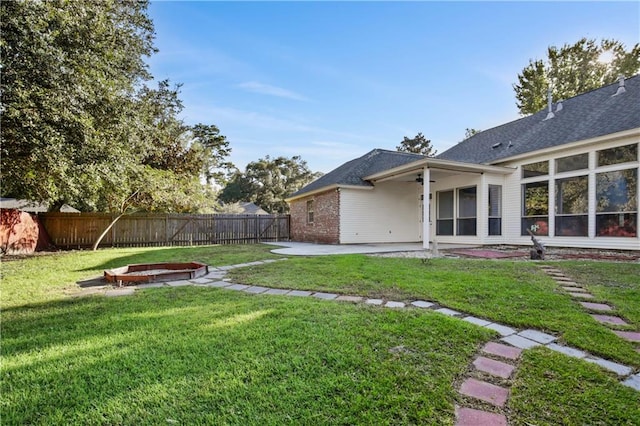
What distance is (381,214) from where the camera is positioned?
508 inches

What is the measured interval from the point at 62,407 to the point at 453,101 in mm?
15285

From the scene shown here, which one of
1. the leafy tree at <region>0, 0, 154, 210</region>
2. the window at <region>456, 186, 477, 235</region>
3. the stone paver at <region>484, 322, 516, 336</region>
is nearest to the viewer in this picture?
the stone paver at <region>484, 322, 516, 336</region>

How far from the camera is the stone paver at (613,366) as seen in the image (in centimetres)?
214

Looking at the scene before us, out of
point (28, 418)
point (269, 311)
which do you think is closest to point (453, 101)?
point (269, 311)

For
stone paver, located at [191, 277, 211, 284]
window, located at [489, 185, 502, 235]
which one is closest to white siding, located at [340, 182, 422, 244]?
window, located at [489, 185, 502, 235]

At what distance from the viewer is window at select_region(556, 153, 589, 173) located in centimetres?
859

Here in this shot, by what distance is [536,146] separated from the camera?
9750mm

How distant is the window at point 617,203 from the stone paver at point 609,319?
6.57m

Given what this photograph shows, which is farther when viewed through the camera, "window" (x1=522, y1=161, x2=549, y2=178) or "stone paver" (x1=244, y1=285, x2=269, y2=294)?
"window" (x1=522, y1=161, x2=549, y2=178)

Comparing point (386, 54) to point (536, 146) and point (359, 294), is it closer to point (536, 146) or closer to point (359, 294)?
point (536, 146)

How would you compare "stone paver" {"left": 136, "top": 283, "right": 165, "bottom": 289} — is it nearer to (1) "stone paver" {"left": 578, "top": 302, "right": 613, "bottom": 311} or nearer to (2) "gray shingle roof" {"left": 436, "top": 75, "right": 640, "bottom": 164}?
(1) "stone paver" {"left": 578, "top": 302, "right": 613, "bottom": 311}

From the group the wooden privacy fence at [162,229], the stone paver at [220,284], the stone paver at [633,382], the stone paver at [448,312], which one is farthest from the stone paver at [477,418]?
the wooden privacy fence at [162,229]

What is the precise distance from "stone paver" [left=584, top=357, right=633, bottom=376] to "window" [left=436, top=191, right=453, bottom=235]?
9.93m

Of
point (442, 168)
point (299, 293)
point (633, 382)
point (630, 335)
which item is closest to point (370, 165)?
point (442, 168)
